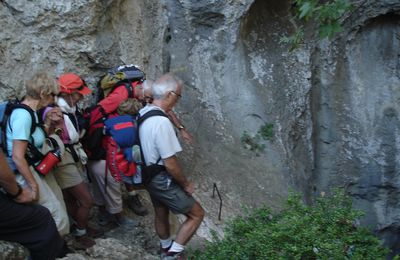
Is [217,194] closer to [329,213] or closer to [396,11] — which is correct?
[329,213]

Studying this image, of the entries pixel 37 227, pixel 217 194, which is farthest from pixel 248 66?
pixel 37 227

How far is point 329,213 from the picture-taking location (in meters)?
4.69

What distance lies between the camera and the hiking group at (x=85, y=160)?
376 centimetres

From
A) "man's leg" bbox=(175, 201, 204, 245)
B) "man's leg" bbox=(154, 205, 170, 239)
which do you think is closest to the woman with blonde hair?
Result: "man's leg" bbox=(154, 205, 170, 239)

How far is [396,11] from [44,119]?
5361mm

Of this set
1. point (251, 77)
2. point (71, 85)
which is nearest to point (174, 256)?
point (71, 85)

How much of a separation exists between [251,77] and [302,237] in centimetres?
357

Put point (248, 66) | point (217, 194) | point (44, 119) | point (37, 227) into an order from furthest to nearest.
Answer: point (248, 66) < point (217, 194) < point (44, 119) < point (37, 227)

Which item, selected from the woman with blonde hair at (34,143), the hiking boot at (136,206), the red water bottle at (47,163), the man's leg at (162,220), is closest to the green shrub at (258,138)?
the hiking boot at (136,206)

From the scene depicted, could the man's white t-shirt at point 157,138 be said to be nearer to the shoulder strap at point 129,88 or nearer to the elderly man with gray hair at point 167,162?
the elderly man with gray hair at point 167,162

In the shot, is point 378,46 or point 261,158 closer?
point 261,158

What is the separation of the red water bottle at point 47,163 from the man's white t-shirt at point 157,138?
2.16 feet

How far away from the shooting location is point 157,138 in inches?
170

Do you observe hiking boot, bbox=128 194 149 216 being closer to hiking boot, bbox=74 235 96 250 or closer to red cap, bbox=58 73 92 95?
hiking boot, bbox=74 235 96 250
